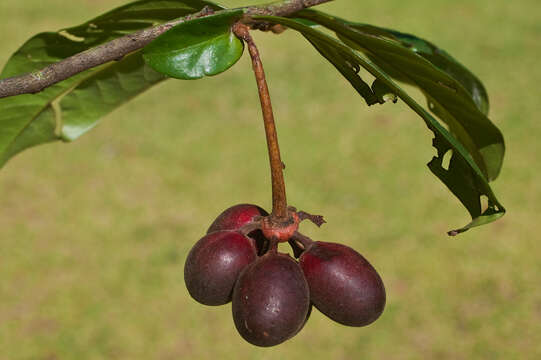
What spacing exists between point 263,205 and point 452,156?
14.6 ft

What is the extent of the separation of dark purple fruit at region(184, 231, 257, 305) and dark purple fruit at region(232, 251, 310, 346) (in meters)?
0.02

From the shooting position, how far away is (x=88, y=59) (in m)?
1.06

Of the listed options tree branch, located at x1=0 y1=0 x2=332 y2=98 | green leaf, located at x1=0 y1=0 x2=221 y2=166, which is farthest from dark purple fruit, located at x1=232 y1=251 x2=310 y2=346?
green leaf, located at x1=0 y1=0 x2=221 y2=166

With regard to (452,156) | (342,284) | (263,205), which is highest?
(452,156)

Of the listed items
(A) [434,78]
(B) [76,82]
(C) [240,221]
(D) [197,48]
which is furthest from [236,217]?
(B) [76,82]

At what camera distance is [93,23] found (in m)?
1.46

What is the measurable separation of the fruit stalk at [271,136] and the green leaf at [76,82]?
29 cm

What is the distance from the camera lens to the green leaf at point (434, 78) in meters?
1.17

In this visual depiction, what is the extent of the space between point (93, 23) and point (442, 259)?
13.2 ft

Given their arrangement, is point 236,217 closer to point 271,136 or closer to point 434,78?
point 271,136

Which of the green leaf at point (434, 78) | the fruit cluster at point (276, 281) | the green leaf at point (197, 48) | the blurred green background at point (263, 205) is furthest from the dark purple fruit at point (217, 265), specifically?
the blurred green background at point (263, 205)

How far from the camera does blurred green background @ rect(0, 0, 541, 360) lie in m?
4.51

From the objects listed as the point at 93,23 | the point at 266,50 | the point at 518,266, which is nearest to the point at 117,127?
the point at 266,50

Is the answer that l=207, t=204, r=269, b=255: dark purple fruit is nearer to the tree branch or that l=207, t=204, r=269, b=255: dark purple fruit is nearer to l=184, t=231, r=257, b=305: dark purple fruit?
l=184, t=231, r=257, b=305: dark purple fruit
